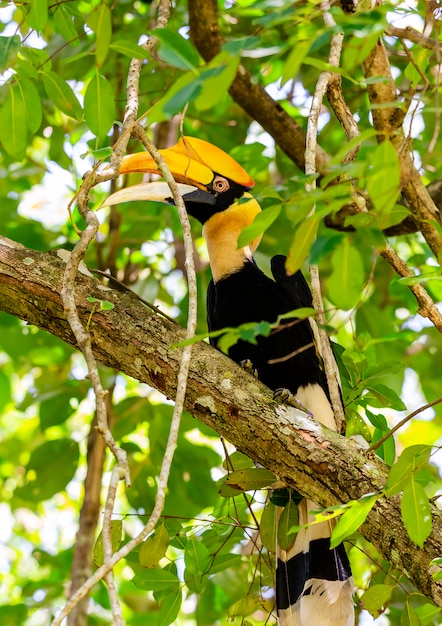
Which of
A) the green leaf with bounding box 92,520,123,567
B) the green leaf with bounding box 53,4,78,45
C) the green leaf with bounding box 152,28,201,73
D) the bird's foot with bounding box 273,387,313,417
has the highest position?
the green leaf with bounding box 53,4,78,45

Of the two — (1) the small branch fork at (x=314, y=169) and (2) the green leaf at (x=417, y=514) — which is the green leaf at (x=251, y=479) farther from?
(2) the green leaf at (x=417, y=514)

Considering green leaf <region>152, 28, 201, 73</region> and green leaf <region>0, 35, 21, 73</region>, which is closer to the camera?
green leaf <region>152, 28, 201, 73</region>

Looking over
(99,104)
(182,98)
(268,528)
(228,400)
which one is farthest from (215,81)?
(268,528)

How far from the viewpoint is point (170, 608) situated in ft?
7.72

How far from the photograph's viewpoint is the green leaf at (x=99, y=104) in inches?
82.4

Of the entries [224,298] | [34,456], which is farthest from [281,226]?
[34,456]

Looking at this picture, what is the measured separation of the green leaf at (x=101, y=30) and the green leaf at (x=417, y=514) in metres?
1.10

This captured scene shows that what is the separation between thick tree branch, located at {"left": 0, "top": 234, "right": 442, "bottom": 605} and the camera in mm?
2072

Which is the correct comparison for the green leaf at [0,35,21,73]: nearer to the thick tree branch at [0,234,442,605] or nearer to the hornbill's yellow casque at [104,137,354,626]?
the thick tree branch at [0,234,442,605]

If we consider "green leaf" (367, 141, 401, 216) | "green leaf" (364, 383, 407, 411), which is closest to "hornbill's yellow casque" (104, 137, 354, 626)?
"green leaf" (364, 383, 407, 411)

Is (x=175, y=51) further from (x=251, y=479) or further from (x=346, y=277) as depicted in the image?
(x=251, y=479)

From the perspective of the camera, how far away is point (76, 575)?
3387 mm

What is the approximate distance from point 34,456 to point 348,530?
6.76 feet

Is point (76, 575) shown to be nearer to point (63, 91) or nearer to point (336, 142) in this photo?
point (63, 91)
